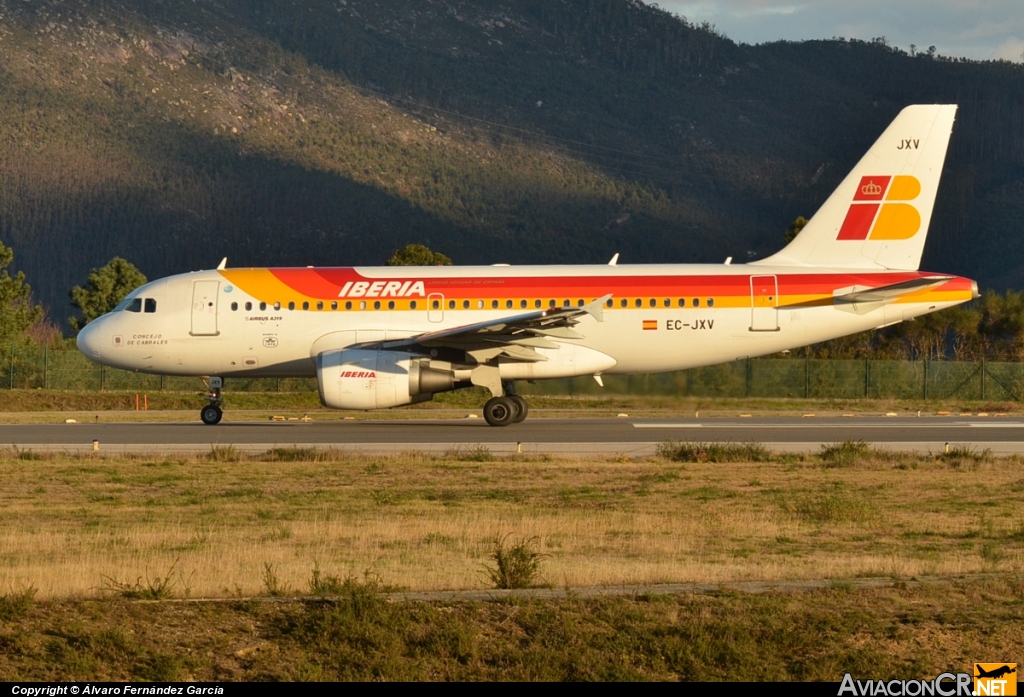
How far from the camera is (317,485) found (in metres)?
17.5

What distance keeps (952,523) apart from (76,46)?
117 m

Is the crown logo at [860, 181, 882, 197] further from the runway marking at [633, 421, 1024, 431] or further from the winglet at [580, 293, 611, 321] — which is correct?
the winglet at [580, 293, 611, 321]

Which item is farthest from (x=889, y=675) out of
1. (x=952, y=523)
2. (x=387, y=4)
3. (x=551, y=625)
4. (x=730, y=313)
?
(x=387, y=4)

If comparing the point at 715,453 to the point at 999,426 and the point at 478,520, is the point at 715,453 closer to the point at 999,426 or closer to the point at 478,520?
the point at 478,520

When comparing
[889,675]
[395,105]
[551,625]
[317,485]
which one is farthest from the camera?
[395,105]

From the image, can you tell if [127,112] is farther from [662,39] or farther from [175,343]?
[175,343]

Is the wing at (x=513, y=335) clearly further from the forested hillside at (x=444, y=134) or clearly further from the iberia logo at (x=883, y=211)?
the forested hillside at (x=444, y=134)

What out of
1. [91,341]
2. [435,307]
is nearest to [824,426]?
[435,307]

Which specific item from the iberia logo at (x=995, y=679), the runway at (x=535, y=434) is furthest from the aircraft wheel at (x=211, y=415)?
the iberia logo at (x=995, y=679)

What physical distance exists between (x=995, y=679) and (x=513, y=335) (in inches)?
766

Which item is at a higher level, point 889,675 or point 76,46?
point 76,46

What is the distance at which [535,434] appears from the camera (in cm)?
2617

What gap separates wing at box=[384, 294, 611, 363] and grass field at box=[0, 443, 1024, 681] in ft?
22.5

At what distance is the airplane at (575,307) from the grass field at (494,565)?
8.49 meters
